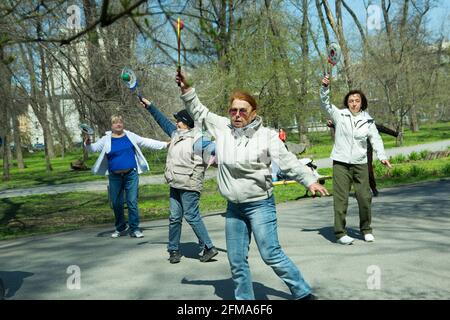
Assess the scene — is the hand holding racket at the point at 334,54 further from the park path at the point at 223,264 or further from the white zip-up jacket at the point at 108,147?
the white zip-up jacket at the point at 108,147

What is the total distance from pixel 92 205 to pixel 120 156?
605 centimetres

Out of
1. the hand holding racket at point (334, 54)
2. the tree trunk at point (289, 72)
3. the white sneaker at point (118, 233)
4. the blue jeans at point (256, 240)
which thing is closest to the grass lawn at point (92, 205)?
the white sneaker at point (118, 233)

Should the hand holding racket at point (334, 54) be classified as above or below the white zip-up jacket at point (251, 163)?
above

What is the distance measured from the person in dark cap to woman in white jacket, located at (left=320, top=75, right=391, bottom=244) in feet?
5.59

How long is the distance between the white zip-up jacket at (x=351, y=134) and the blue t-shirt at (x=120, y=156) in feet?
9.02

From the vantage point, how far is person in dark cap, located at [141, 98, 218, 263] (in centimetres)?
664

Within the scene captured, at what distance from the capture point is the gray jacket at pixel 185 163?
664cm

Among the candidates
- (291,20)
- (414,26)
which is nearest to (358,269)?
(291,20)

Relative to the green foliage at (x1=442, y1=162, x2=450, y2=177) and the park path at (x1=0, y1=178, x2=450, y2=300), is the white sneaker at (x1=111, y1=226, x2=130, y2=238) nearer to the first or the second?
the park path at (x1=0, y1=178, x2=450, y2=300)

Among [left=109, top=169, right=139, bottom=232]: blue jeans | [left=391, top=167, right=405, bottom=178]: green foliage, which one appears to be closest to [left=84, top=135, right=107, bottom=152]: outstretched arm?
[left=109, top=169, right=139, bottom=232]: blue jeans

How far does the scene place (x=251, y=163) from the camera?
182 inches

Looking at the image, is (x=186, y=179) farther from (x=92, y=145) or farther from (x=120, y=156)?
(x=92, y=145)

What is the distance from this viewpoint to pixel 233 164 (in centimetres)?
464

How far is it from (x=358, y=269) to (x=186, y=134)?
2.44 m
